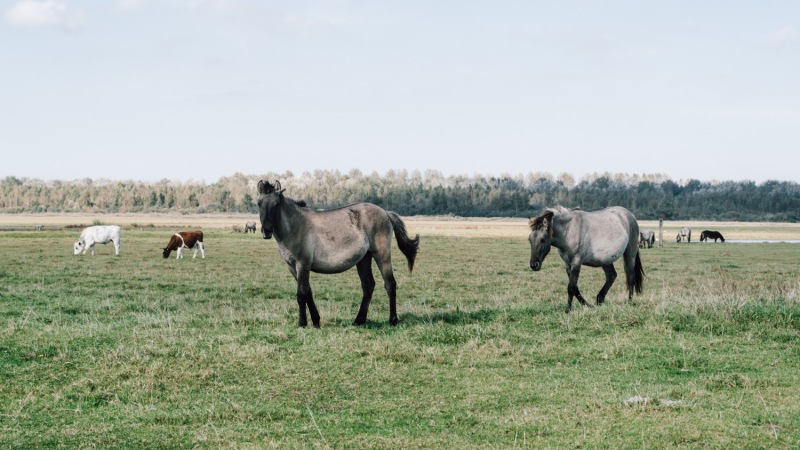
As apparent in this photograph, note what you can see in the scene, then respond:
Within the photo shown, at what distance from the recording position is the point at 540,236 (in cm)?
1231

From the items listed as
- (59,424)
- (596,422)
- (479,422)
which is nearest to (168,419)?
(59,424)

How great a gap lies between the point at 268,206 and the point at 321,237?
44.0 inches

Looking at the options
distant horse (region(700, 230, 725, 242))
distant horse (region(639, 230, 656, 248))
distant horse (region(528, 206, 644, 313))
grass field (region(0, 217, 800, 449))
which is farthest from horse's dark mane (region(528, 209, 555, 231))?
distant horse (region(700, 230, 725, 242))

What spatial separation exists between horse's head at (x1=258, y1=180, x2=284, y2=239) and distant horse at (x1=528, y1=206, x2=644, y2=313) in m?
5.28

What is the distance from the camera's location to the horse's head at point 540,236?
40.2 ft

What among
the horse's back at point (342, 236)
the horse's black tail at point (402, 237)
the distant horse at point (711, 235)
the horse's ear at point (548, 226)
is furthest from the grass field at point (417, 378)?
the distant horse at point (711, 235)

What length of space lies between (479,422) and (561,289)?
1588 cm

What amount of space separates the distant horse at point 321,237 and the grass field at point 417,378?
725 mm

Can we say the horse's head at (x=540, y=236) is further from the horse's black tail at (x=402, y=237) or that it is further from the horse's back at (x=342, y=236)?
the horse's back at (x=342, y=236)

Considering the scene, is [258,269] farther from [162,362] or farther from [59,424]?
[59,424]

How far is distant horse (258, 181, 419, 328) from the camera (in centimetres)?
1026

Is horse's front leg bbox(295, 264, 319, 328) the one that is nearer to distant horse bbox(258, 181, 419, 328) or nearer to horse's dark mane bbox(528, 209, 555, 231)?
distant horse bbox(258, 181, 419, 328)

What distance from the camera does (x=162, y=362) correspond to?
8.02 meters

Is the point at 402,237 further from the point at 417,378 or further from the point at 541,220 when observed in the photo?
the point at 417,378
